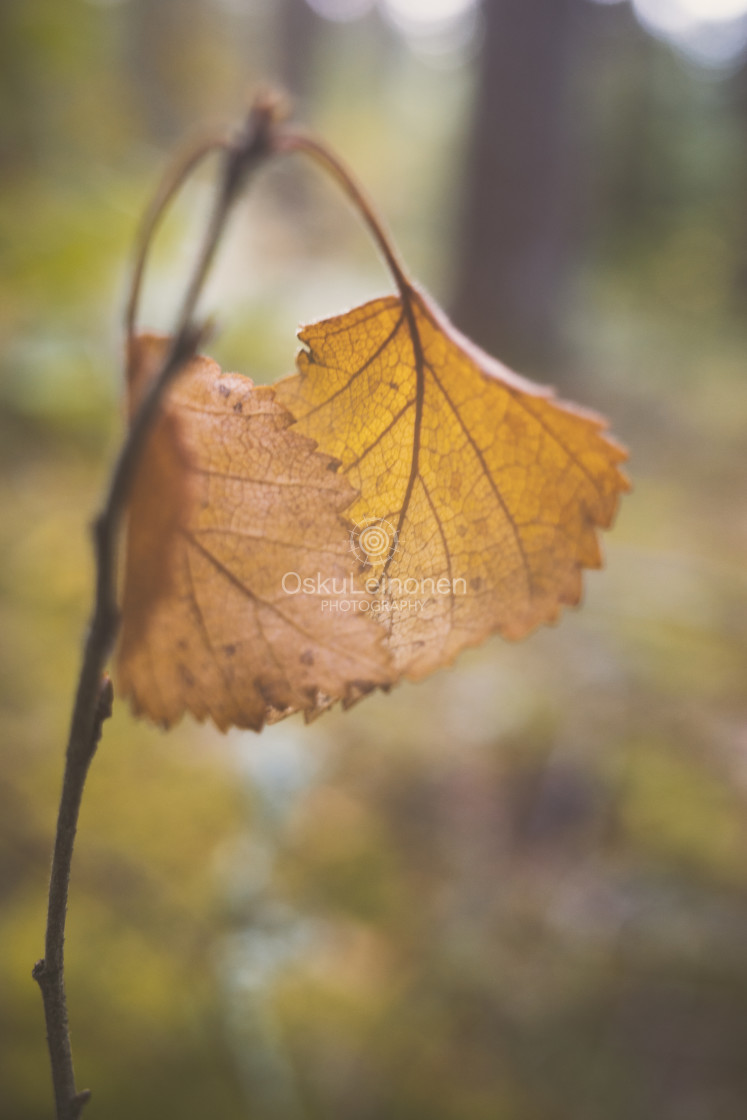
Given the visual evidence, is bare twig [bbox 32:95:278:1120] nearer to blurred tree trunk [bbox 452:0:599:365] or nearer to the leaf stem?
the leaf stem

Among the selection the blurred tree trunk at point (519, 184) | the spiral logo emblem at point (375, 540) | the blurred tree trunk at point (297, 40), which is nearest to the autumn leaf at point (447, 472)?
the spiral logo emblem at point (375, 540)

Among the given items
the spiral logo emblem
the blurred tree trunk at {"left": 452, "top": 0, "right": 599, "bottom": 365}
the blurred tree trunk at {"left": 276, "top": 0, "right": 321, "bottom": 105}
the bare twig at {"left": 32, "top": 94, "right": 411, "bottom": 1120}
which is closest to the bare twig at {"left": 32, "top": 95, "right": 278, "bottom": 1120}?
the bare twig at {"left": 32, "top": 94, "right": 411, "bottom": 1120}

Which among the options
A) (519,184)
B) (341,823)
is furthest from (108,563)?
(519,184)

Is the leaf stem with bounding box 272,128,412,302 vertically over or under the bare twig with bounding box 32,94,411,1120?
over

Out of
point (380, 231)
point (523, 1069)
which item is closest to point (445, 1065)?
point (523, 1069)

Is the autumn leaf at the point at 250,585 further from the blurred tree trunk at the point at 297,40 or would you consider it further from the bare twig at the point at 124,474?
the blurred tree trunk at the point at 297,40

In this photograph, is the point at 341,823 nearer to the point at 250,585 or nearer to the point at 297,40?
the point at 250,585
